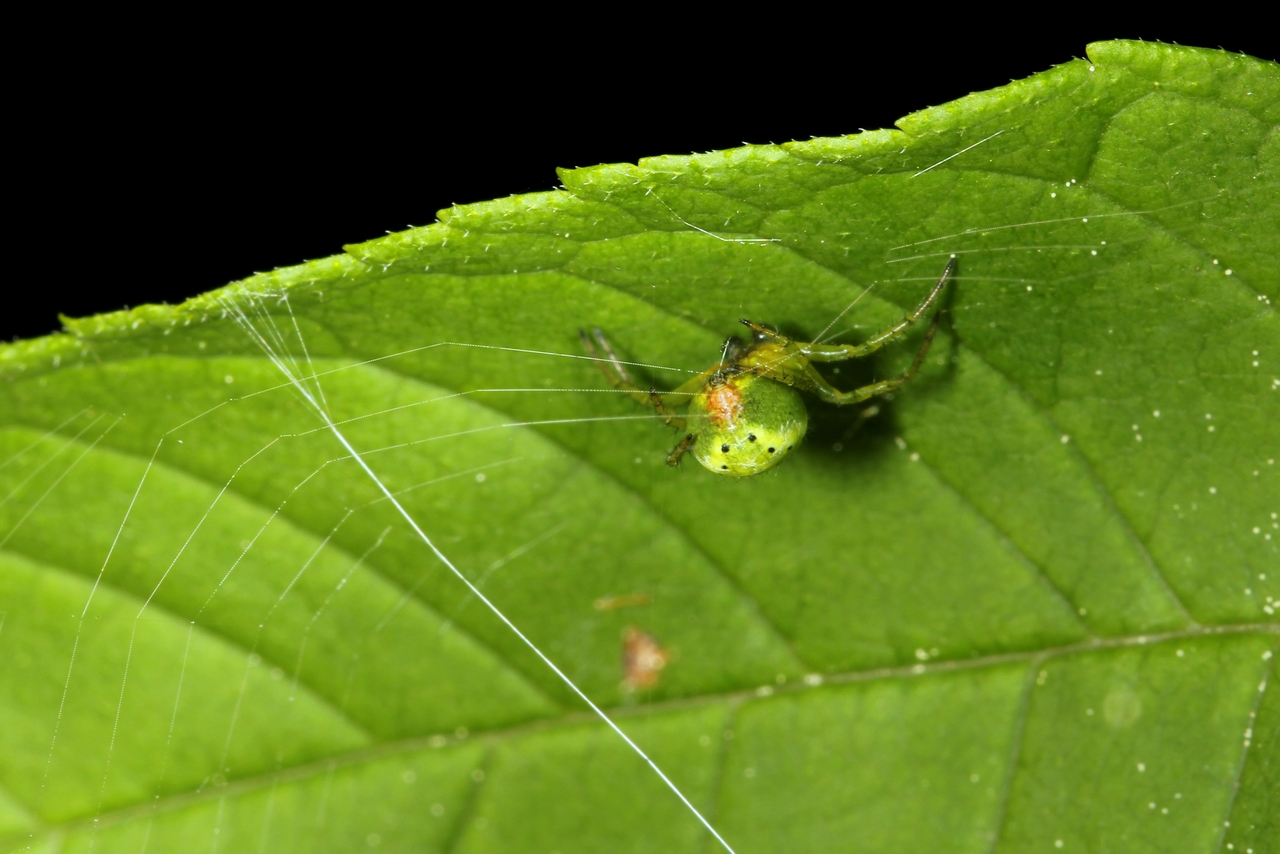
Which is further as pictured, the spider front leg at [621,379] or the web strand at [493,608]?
the web strand at [493,608]

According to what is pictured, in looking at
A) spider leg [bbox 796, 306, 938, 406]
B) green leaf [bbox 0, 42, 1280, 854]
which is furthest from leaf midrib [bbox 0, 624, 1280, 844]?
spider leg [bbox 796, 306, 938, 406]

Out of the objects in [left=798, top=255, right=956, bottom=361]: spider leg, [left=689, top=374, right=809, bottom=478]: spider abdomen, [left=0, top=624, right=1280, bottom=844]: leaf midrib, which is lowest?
[left=0, top=624, right=1280, bottom=844]: leaf midrib

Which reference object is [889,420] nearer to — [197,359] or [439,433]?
[439,433]

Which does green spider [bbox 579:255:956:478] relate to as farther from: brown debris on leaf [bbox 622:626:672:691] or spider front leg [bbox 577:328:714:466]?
brown debris on leaf [bbox 622:626:672:691]

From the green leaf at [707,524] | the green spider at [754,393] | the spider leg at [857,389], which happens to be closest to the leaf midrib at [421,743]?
the green leaf at [707,524]

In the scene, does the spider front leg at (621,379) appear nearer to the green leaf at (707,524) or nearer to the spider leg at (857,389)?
the green leaf at (707,524)
